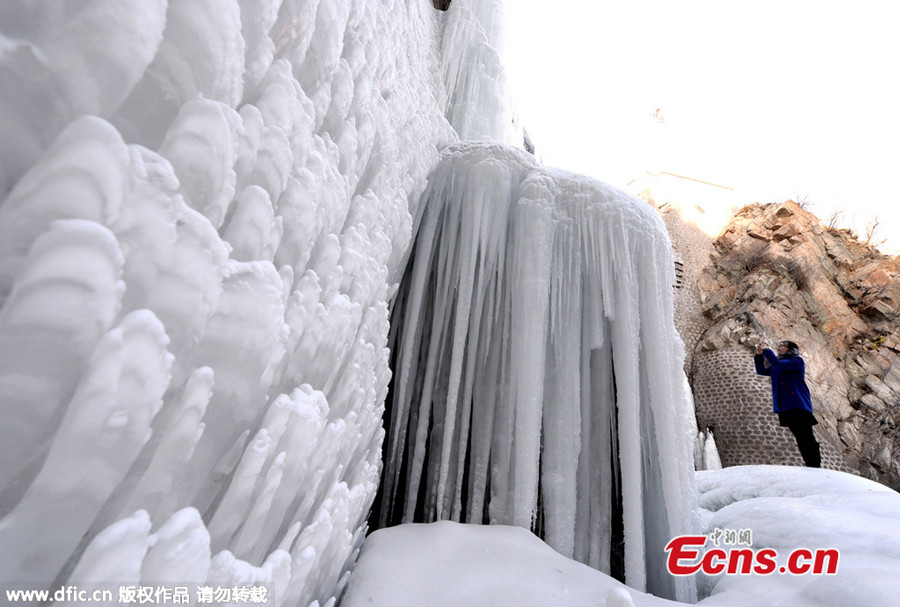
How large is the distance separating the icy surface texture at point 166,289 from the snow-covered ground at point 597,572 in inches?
15.3

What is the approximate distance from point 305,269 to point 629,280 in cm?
166

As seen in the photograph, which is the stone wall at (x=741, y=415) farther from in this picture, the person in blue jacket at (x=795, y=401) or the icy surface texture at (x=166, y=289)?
the icy surface texture at (x=166, y=289)

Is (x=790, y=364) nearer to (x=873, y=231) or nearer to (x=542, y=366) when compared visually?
(x=542, y=366)

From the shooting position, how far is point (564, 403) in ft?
6.64

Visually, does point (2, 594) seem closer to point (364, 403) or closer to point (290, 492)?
point (290, 492)

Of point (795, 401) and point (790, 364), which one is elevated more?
point (790, 364)

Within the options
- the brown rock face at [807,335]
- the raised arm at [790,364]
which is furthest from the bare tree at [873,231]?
the raised arm at [790,364]

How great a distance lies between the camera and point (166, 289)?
0.50 m

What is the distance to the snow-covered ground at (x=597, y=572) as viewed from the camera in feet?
3.87

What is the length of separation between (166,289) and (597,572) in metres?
1.63

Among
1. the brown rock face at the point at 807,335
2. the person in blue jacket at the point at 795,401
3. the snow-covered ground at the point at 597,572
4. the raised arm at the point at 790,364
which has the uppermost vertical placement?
the brown rock face at the point at 807,335

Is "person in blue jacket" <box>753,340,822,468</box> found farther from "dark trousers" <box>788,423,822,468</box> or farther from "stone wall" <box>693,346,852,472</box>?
"stone wall" <box>693,346,852,472</box>

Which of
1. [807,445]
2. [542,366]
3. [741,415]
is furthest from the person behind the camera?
[741,415]

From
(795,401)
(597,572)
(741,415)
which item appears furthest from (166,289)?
(741,415)
